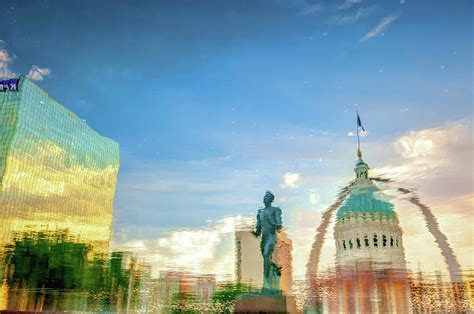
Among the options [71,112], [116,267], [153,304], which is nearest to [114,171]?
[71,112]

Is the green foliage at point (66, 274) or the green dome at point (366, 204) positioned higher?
the green dome at point (366, 204)

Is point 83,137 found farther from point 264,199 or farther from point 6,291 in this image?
point 264,199

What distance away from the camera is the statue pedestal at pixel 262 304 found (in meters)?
12.6

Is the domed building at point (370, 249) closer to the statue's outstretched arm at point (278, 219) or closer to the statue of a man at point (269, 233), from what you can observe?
the statue of a man at point (269, 233)

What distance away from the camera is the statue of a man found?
537 inches

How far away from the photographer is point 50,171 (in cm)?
7344

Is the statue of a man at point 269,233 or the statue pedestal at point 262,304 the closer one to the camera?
the statue pedestal at point 262,304

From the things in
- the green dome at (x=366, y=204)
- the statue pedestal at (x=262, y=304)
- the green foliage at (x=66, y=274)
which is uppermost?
the green dome at (x=366, y=204)

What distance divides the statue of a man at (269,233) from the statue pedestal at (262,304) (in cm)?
70

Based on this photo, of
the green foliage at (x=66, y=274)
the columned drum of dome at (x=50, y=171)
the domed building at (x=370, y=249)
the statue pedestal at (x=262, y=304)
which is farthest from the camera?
the columned drum of dome at (x=50, y=171)

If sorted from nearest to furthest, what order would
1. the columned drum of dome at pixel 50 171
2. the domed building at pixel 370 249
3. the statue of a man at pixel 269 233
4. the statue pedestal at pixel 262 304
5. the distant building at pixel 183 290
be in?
the statue pedestal at pixel 262 304
the statue of a man at pixel 269 233
the distant building at pixel 183 290
the domed building at pixel 370 249
the columned drum of dome at pixel 50 171

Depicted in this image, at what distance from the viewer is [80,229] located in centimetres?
8038

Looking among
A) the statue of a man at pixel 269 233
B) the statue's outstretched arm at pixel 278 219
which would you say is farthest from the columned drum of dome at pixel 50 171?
the statue's outstretched arm at pixel 278 219

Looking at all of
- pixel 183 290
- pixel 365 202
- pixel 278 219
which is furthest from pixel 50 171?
pixel 278 219
